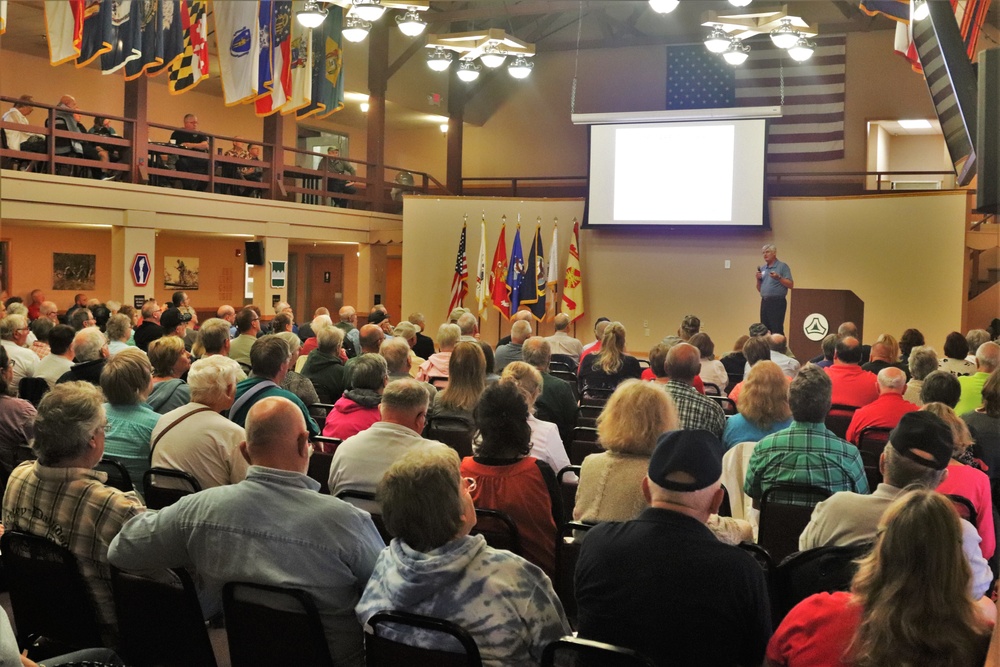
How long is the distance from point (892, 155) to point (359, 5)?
1229 cm

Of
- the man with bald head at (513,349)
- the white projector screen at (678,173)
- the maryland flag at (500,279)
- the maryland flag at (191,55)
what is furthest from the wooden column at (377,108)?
the man with bald head at (513,349)

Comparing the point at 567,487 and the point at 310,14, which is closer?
the point at 567,487

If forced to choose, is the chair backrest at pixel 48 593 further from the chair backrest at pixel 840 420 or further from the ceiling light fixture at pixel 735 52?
the ceiling light fixture at pixel 735 52

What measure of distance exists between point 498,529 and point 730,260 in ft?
40.0

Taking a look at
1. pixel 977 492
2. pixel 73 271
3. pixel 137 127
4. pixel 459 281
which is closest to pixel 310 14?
pixel 137 127

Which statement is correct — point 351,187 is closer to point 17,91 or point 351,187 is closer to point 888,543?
point 17,91

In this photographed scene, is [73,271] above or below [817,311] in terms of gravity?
above

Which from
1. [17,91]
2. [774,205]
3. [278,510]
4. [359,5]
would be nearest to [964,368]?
[278,510]

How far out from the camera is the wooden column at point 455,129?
18.5 metres

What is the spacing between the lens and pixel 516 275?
15.1m

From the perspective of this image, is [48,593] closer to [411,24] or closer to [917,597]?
[917,597]

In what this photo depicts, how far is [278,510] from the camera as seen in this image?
248cm

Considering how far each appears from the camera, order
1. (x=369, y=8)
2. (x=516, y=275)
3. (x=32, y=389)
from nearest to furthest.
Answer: (x=32, y=389)
(x=369, y=8)
(x=516, y=275)

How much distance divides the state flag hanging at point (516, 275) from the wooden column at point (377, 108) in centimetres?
331
